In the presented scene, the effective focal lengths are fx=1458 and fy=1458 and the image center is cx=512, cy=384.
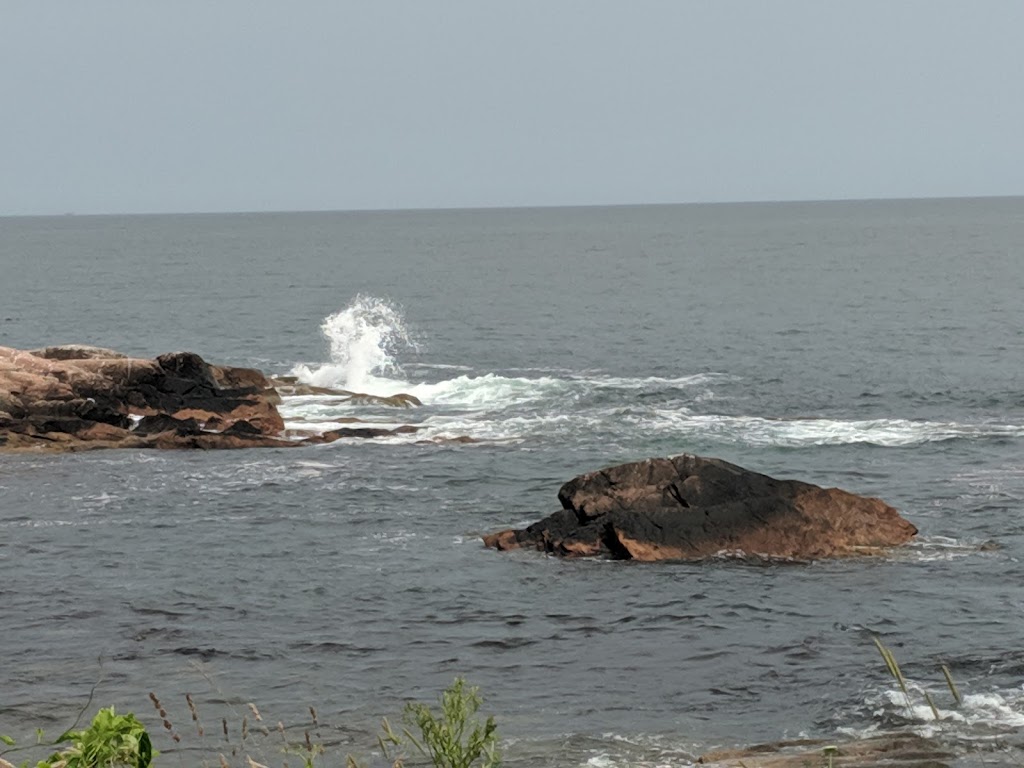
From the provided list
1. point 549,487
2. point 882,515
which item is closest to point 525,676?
point 882,515

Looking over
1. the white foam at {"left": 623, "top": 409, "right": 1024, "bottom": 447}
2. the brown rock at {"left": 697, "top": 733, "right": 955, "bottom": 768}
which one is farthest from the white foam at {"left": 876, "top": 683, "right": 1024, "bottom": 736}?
the white foam at {"left": 623, "top": 409, "right": 1024, "bottom": 447}

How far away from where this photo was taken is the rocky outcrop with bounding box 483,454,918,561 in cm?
2731

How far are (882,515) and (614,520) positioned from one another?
5201 mm

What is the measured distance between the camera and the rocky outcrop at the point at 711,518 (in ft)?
89.6

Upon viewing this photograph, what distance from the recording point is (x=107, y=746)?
6234mm

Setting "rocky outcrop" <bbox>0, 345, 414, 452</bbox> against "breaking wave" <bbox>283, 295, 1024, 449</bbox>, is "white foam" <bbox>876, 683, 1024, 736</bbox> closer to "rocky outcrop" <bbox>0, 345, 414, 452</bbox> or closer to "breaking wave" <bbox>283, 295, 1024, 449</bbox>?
"breaking wave" <bbox>283, 295, 1024, 449</bbox>

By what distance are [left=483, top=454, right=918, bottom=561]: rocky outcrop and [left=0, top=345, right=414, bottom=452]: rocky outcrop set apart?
14.4 meters

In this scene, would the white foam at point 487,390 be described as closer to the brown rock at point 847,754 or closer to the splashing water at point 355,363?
the splashing water at point 355,363

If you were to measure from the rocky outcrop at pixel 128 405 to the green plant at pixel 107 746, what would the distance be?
111 ft

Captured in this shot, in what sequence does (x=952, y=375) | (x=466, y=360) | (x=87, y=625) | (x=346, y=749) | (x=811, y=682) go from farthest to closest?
(x=466, y=360), (x=952, y=375), (x=87, y=625), (x=811, y=682), (x=346, y=749)

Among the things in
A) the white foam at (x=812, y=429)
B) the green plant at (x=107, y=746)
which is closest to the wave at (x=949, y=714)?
the green plant at (x=107, y=746)

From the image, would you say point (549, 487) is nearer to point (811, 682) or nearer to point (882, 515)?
A: point (882, 515)

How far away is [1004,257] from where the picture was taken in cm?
14600

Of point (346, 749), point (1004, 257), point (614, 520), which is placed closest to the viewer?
point (346, 749)
